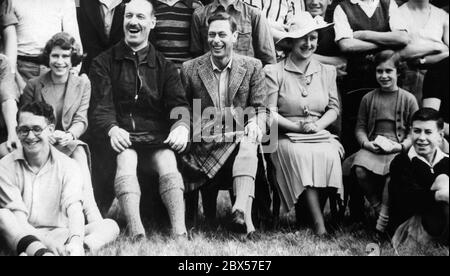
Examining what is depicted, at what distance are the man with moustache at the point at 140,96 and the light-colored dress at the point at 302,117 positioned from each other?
0.88 metres

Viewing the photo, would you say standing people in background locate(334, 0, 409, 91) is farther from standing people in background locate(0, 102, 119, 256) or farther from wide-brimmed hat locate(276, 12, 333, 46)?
standing people in background locate(0, 102, 119, 256)

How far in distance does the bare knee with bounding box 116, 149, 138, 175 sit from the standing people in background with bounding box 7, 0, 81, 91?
106 cm

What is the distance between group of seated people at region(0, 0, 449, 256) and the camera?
6.33m

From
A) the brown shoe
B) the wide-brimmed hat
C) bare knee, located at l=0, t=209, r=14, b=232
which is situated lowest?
the brown shoe

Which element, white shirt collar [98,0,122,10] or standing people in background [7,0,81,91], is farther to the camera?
white shirt collar [98,0,122,10]

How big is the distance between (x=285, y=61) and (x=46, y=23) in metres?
2.22

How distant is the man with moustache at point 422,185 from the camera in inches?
246

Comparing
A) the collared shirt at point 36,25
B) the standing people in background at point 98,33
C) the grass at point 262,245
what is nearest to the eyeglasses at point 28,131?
the standing people in background at point 98,33

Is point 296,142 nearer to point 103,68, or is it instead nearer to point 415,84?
point 415,84

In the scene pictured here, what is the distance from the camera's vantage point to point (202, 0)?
700 cm

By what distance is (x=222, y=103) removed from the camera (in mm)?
6727

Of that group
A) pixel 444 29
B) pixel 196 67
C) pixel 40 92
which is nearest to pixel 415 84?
pixel 444 29

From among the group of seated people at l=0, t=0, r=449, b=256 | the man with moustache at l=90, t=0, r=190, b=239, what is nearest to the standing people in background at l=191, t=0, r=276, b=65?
the group of seated people at l=0, t=0, r=449, b=256

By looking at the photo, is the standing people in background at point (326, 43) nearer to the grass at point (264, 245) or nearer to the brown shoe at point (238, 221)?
the grass at point (264, 245)
